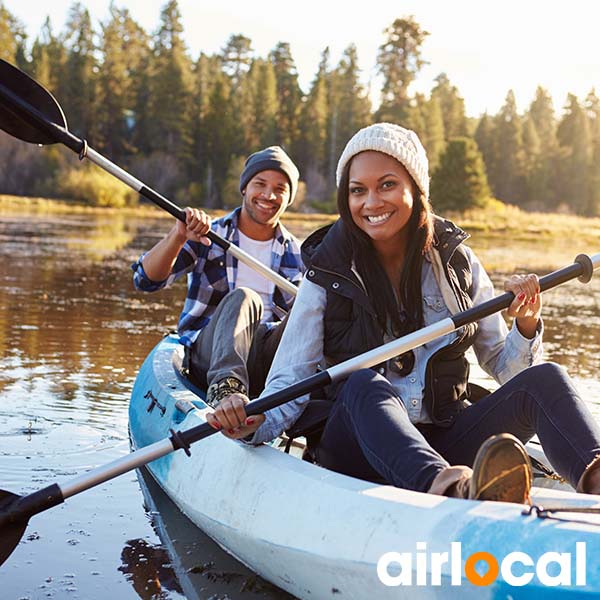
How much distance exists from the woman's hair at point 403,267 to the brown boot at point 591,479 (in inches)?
33.2

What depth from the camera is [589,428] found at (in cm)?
280

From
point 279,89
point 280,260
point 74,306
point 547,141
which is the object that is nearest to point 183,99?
point 279,89

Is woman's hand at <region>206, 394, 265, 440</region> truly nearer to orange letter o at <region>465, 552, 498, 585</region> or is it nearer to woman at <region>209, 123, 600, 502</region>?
woman at <region>209, 123, 600, 502</region>

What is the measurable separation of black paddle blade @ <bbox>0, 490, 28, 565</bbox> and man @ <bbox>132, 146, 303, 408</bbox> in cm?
114

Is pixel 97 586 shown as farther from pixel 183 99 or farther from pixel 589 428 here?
pixel 183 99

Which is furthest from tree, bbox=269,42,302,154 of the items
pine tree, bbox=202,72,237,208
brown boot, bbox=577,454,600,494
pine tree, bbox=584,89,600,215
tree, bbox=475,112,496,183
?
brown boot, bbox=577,454,600,494

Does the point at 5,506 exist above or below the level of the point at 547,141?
below

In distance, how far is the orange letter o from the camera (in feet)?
7.59

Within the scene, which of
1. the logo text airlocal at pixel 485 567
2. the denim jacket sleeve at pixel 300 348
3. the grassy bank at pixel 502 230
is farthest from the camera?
the grassy bank at pixel 502 230

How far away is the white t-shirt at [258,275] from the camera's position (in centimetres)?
507

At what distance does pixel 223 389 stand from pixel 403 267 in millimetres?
1015

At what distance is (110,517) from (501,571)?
6.45ft

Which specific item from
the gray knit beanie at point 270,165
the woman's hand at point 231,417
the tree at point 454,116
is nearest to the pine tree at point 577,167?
the tree at point 454,116

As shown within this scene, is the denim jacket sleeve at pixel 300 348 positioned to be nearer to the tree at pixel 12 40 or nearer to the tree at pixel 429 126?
the tree at pixel 12 40
